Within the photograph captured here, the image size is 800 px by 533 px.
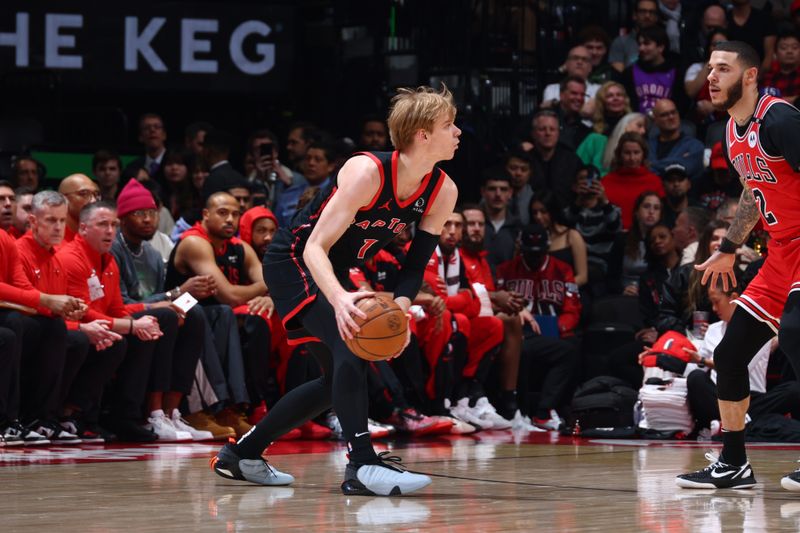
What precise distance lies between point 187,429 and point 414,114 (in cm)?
392

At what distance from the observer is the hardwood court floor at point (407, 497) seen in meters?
4.17

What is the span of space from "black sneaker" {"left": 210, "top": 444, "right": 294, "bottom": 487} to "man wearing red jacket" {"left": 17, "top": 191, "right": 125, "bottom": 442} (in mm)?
2718

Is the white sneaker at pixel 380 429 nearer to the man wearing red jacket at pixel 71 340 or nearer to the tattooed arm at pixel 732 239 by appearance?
the man wearing red jacket at pixel 71 340

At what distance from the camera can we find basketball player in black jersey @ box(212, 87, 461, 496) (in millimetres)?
4887

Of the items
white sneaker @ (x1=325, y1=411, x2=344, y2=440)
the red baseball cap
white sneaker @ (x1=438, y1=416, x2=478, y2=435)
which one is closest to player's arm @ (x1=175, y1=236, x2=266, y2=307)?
white sneaker @ (x1=325, y1=411, x2=344, y2=440)

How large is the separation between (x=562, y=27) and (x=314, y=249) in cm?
909

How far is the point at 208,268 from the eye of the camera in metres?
8.66

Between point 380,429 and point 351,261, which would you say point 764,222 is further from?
point 380,429

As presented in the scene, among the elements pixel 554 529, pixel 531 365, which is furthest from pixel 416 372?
pixel 554 529

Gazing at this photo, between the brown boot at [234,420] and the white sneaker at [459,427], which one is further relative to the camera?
the white sneaker at [459,427]

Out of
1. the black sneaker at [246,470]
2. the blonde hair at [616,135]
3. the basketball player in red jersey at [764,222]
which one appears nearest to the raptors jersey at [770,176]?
the basketball player in red jersey at [764,222]

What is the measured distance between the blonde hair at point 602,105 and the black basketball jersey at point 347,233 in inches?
276

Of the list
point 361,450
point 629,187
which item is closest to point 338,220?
point 361,450

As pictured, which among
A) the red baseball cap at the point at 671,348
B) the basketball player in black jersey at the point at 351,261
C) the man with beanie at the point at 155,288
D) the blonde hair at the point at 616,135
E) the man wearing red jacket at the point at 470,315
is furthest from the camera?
the blonde hair at the point at 616,135
